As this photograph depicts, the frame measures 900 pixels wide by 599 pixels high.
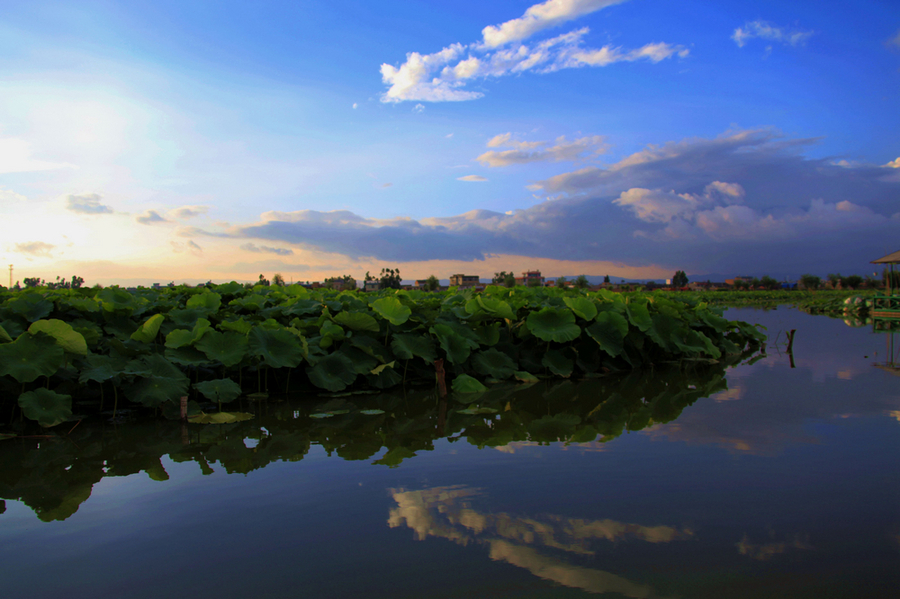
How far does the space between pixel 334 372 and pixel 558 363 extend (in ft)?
7.43

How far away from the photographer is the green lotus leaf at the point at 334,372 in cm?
424

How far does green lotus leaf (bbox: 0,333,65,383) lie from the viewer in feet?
10.5

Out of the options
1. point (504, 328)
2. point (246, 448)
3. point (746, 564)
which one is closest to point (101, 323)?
point (246, 448)

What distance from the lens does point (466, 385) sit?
14.7 feet

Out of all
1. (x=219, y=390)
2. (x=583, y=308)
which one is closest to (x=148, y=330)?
(x=219, y=390)

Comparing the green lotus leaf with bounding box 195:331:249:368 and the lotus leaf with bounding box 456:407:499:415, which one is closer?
the lotus leaf with bounding box 456:407:499:415

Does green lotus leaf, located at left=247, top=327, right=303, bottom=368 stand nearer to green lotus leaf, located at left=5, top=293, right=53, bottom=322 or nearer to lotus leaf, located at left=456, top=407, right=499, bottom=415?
lotus leaf, located at left=456, top=407, right=499, bottom=415

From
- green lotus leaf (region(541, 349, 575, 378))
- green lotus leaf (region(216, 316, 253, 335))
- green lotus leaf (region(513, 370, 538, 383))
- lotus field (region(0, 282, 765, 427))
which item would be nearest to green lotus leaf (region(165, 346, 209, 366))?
lotus field (region(0, 282, 765, 427))

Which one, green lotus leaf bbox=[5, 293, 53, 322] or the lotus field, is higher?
green lotus leaf bbox=[5, 293, 53, 322]

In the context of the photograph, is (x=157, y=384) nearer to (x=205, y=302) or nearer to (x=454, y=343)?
(x=205, y=302)

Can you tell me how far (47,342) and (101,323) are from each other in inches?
64.9

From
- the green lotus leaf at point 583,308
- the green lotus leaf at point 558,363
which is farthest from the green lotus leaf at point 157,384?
the green lotus leaf at point 583,308

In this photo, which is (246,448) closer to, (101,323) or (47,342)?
(47,342)

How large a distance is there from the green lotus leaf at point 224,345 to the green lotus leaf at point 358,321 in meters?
0.90
